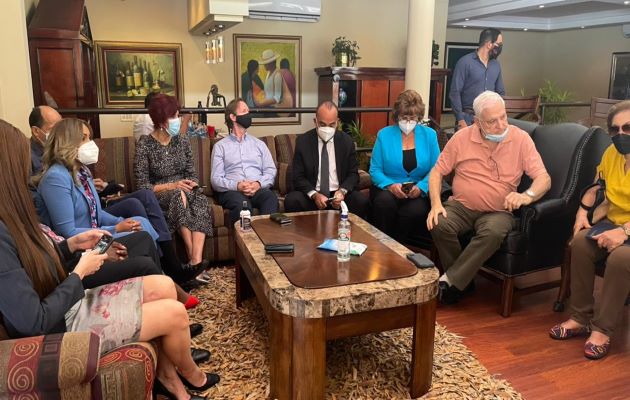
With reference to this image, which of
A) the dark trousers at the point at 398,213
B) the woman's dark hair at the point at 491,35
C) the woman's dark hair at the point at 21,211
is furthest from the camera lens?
the woman's dark hair at the point at 491,35

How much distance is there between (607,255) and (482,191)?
0.75 meters

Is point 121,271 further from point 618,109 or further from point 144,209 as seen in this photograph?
point 618,109

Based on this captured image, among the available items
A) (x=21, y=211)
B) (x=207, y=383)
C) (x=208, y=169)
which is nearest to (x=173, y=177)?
(x=208, y=169)

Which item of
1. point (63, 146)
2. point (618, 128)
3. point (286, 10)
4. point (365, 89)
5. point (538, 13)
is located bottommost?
point (63, 146)

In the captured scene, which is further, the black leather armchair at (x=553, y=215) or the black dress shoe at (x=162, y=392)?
the black leather armchair at (x=553, y=215)

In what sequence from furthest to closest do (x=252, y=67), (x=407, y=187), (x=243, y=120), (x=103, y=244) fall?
(x=252, y=67) < (x=243, y=120) < (x=407, y=187) < (x=103, y=244)

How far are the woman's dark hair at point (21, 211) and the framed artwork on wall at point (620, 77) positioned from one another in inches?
398

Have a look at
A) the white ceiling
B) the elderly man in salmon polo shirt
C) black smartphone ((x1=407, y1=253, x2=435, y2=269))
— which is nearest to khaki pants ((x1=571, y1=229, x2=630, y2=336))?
the elderly man in salmon polo shirt

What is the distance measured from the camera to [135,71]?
6.66 m

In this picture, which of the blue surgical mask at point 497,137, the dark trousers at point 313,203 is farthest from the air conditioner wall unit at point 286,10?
the blue surgical mask at point 497,137

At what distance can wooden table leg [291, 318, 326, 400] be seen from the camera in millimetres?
1895

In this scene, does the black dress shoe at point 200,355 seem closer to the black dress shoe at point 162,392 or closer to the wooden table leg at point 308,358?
the black dress shoe at point 162,392

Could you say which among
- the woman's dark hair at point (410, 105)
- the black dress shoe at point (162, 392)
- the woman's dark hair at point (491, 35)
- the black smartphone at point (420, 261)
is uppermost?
the woman's dark hair at point (491, 35)

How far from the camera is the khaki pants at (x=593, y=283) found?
8.00 ft
